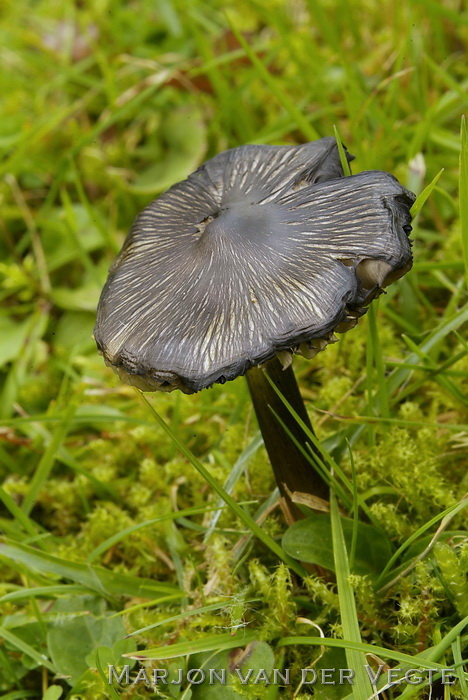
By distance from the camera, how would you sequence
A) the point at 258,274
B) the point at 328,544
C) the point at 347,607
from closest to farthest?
the point at 258,274 < the point at 347,607 < the point at 328,544

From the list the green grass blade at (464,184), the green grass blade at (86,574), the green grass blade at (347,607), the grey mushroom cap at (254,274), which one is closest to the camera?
the grey mushroom cap at (254,274)

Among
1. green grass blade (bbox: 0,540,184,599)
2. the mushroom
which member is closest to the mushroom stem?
the mushroom

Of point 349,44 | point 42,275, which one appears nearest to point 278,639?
point 42,275

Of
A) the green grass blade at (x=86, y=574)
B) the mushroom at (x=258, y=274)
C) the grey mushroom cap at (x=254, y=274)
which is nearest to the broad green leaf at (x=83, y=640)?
the green grass blade at (x=86, y=574)

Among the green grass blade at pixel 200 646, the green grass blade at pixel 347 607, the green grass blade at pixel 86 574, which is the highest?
the green grass blade at pixel 347 607

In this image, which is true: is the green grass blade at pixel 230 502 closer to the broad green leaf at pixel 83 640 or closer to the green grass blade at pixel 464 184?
the broad green leaf at pixel 83 640

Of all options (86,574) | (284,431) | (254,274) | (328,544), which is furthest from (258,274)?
(86,574)

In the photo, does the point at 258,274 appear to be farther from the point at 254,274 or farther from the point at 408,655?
the point at 408,655

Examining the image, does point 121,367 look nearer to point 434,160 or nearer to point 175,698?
point 175,698
